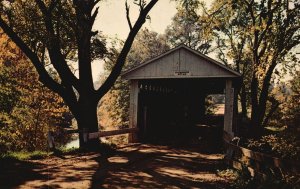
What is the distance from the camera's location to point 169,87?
24000 mm

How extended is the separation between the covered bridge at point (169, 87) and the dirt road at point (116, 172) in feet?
14.1

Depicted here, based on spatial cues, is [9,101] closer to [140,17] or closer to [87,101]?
[87,101]

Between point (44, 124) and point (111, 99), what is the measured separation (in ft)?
73.8

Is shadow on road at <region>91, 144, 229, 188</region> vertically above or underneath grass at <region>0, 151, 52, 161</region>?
underneath

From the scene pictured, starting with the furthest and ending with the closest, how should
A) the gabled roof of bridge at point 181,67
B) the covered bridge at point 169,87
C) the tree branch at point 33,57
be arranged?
the covered bridge at point 169,87, the gabled roof of bridge at point 181,67, the tree branch at point 33,57

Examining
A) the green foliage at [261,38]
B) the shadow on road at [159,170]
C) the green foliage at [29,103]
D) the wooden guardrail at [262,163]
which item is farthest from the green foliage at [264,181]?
the green foliage at [29,103]

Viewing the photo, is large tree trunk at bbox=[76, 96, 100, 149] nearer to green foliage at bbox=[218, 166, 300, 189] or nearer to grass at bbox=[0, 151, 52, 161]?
grass at bbox=[0, 151, 52, 161]

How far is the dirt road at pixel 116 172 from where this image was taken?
7.87 m

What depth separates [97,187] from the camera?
7445 mm

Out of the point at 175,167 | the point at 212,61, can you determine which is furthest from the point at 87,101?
the point at 212,61

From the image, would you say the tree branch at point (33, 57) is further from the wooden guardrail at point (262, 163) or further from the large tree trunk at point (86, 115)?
the wooden guardrail at point (262, 163)

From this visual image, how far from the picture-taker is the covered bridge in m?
15.8

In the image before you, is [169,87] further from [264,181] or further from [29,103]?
[264,181]

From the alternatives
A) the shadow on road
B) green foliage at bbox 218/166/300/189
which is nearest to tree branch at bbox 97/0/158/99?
the shadow on road
